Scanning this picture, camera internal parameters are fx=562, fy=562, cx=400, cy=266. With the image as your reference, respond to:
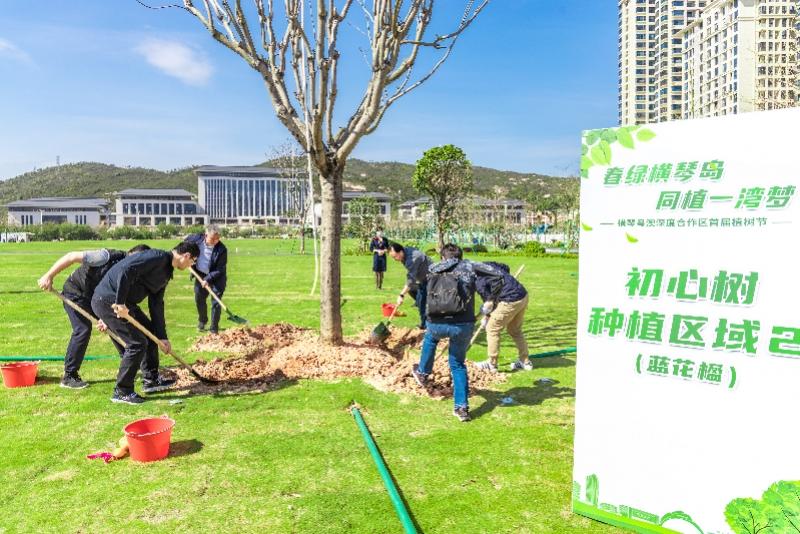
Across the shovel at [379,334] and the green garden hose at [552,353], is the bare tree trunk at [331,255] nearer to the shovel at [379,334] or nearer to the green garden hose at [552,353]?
the shovel at [379,334]

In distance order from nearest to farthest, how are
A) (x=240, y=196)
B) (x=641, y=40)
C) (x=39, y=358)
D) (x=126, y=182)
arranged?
(x=39, y=358), (x=641, y=40), (x=240, y=196), (x=126, y=182)

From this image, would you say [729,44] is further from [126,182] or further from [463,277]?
[126,182]

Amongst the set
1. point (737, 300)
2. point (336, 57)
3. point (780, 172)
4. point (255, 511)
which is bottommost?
point (255, 511)

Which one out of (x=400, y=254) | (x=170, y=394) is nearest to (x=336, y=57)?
(x=400, y=254)

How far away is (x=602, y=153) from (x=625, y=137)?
0.18 meters

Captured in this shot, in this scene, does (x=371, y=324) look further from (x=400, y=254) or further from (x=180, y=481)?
(x=180, y=481)

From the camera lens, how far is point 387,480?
4391 mm

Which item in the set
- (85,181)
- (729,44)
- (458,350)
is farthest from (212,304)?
(85,181)

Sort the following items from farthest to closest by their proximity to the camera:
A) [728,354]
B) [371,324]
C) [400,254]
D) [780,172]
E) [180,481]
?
[371,324] < [400,254] < [180,481] < [728,354] < [780,172]

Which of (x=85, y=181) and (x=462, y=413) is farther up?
(x=85, y=181)

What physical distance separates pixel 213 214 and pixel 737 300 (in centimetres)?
16613

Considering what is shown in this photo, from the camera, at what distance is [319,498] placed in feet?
14.1

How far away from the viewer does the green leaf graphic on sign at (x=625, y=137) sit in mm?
3713

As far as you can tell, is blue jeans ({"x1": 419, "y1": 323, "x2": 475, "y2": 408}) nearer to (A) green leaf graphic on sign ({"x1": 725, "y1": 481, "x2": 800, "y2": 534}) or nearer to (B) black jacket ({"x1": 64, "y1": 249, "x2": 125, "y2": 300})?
(A) green leaf graphic on sign ({"x1": 725, "y1": 481, "x2": 800, "y2": 534})
